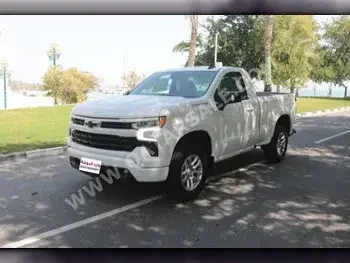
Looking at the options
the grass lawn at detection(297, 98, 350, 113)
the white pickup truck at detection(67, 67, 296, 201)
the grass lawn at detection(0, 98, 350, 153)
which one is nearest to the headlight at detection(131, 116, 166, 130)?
the white pickup truck at detection(67, 67, 296, 201)

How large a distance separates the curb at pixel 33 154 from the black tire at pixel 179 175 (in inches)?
166

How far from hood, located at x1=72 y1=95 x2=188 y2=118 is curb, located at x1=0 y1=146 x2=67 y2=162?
3.24m

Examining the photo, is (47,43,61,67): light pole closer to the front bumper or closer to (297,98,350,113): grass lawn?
(297,98,350,113): grass lawn

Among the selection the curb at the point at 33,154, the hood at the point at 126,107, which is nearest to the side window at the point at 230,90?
the hood at the point at 126,107

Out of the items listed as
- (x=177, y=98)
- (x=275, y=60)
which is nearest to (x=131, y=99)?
(x=177, y=98)

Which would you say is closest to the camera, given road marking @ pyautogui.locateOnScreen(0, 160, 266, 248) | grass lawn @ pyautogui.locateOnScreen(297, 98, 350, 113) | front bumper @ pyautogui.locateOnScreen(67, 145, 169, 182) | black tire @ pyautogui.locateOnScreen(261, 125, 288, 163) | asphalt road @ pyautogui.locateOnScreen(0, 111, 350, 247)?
road marking @ pyautogui.locateOnScreen(0, 160, 266, 248)

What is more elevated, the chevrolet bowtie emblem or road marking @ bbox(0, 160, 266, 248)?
the chevrolet bowtie emblem

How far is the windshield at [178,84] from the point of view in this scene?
18.4ft

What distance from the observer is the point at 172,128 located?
471 centimetres

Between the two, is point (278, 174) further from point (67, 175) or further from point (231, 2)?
point (67, 175)

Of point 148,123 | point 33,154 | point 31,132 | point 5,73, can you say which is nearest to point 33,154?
point 33,154

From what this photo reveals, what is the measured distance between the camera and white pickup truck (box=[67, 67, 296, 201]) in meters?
4.60

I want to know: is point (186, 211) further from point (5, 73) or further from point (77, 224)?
point (5, 73)

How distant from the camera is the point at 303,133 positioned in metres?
12.1
